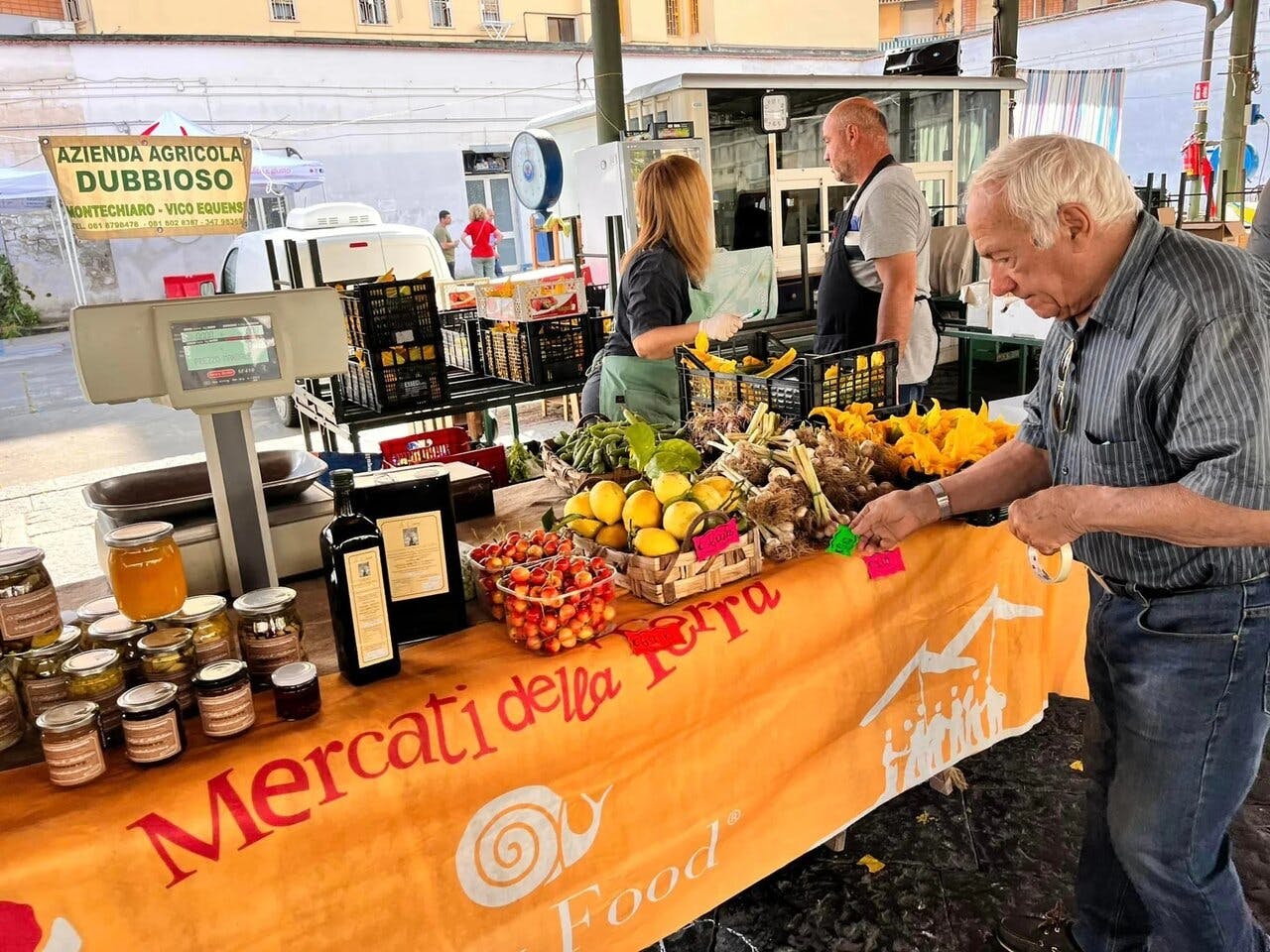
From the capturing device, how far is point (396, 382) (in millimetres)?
4453

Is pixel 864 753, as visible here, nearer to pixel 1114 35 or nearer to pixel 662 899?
pixel 662 899

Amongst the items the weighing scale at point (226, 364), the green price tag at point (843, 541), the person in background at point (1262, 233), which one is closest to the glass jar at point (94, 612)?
the weighing scale at point (226, 364)

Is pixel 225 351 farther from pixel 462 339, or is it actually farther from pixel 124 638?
pixel 462 339

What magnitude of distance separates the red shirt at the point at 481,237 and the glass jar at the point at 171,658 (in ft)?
34.8

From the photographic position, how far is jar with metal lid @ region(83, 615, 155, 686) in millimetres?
1445

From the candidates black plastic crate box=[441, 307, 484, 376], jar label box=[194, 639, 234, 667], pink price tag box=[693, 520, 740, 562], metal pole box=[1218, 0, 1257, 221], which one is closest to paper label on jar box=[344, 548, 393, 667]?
jar label box=[194, 639, 234, 667]

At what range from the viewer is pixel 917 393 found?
366 centimetres

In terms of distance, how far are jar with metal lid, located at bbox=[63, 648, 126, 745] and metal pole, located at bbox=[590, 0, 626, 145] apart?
648cm

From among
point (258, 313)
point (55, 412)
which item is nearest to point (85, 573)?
point (258, 313)

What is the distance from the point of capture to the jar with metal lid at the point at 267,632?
1498mm

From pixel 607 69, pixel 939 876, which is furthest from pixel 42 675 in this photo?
pixel 607 69

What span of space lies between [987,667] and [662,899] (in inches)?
45.4

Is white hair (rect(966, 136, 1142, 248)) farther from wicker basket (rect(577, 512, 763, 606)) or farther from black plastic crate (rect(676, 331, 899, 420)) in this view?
black plastic crate (rect(676, 331, 899, 420))

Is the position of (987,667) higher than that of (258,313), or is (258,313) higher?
(258,313)
